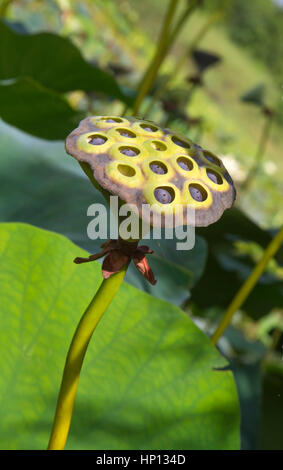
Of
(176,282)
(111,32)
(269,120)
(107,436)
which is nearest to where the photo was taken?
(107,436)

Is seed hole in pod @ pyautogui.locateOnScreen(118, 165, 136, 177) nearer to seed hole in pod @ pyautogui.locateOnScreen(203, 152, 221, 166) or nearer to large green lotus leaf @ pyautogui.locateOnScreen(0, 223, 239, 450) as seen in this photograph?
seed hole in pod @ pyautogui.locateOnScreen(203, 152, 221, 166)

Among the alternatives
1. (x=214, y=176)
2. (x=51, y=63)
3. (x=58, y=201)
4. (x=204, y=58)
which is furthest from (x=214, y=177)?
(x=204, y=58)

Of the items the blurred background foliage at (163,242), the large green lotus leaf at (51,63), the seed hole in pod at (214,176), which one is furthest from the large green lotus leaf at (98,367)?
the large green lotus leaf at (51,63)

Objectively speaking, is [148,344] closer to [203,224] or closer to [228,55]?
[203,224]

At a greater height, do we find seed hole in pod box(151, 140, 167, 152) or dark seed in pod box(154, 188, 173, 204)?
seed hole in pod box(151, 140, 167, 152)

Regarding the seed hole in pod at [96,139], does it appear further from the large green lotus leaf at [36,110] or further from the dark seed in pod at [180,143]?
the large green lotus leaf at [36,110]

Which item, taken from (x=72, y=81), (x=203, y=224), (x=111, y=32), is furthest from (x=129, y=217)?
(x=111, y=32)

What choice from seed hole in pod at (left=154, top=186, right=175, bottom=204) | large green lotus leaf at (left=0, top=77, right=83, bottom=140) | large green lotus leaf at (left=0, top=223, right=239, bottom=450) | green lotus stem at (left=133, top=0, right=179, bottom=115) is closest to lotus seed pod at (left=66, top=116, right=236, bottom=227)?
seed hole in pod at (left=154, top=186, right=175, bottom=204)
